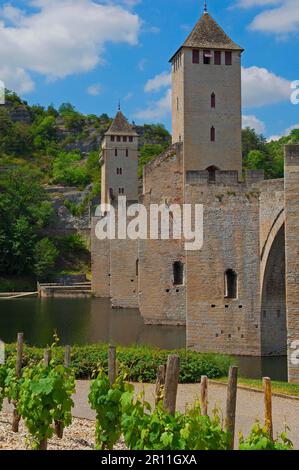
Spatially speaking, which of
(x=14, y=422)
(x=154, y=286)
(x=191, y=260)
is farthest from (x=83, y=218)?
(x=14, y=422)

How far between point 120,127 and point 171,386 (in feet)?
162

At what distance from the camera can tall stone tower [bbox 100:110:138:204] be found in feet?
180

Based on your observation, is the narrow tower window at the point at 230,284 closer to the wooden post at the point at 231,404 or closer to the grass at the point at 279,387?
the grass at the point at 279,387

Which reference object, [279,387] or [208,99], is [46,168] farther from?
[279,387]

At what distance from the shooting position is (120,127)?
55469 millimetres

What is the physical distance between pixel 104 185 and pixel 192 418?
50.0 m

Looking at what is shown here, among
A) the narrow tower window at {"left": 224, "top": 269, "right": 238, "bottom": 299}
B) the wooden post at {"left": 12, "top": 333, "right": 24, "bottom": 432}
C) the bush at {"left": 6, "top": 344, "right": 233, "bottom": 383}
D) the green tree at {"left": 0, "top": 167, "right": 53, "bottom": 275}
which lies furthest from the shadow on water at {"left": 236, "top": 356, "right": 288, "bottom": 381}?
the green tree at {"left": 0, "top": 167, "right": 53, "bottom": 275}

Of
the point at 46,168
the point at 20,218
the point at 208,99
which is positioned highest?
the point at 46,168

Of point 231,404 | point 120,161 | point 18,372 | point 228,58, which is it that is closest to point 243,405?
point 231,404

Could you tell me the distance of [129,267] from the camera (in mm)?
34375

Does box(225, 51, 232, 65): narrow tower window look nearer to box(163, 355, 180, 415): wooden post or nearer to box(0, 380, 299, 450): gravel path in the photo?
box(0, 380, 299, 450): gravel path

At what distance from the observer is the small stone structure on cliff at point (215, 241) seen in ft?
60.2

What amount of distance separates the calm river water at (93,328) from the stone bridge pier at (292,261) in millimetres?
1790

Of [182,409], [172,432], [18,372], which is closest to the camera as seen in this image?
[172,432]
